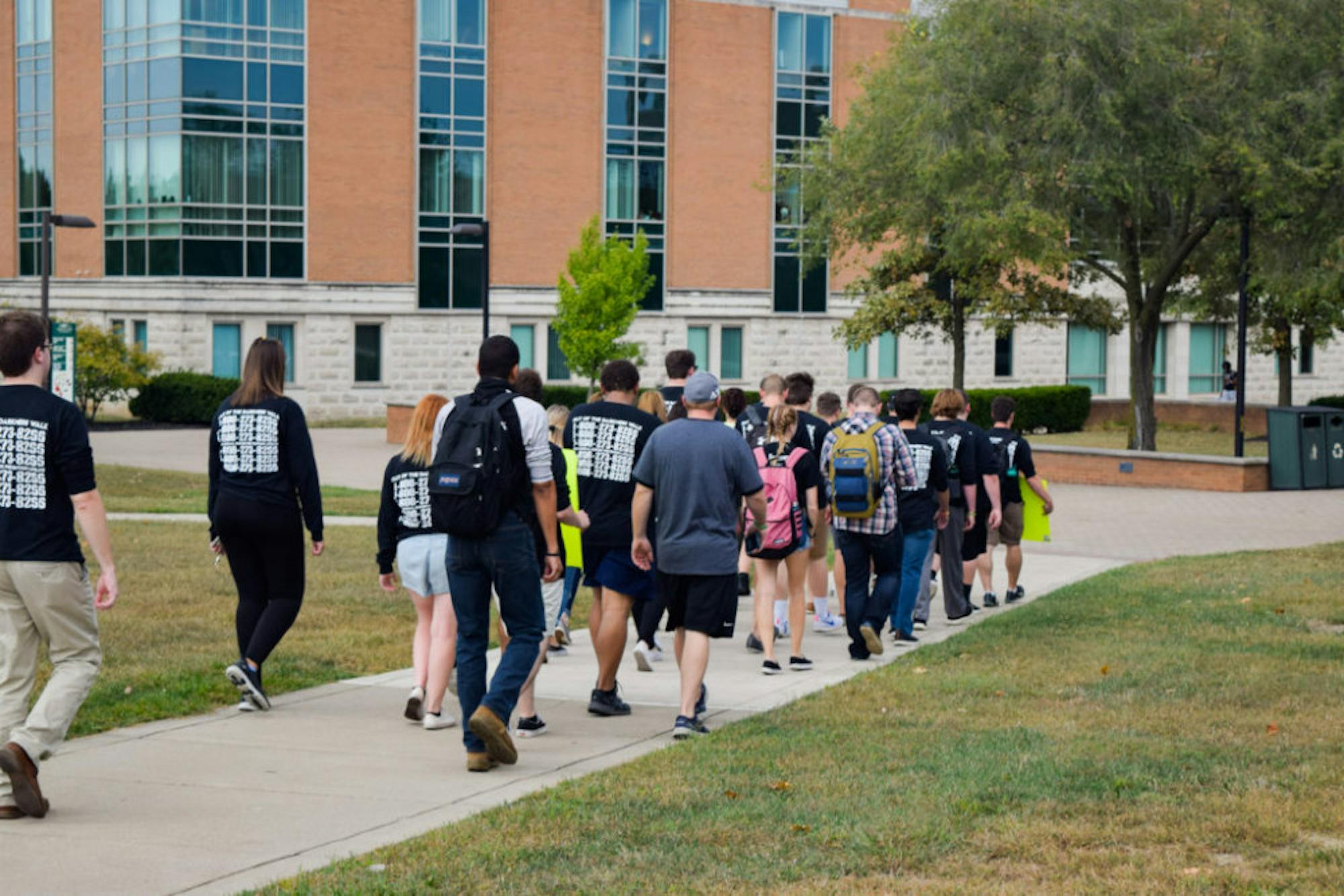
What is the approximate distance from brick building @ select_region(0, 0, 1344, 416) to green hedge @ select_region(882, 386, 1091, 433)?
8287 millimetres

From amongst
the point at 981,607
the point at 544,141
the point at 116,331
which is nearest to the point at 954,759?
the point at 981,607

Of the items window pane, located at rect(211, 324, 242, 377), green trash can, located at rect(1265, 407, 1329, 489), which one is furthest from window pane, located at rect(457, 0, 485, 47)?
green trash can, located at rect(1265, 407, 1329, 489)

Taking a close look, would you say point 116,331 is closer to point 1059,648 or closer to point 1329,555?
point 1329,555

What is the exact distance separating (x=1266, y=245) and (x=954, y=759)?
24360 mm

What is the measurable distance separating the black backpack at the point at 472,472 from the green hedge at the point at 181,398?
35.3m

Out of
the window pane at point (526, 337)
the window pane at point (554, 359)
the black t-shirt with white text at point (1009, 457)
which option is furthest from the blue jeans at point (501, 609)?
the window pane at point (554, 359)

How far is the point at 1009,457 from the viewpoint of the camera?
13.9m

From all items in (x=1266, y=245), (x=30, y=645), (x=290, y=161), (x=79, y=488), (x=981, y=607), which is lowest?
(x=981, y=607)

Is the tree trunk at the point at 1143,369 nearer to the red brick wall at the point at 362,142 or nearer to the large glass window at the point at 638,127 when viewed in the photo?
the large glass window at the point at 638,127

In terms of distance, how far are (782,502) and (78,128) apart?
4080 cm

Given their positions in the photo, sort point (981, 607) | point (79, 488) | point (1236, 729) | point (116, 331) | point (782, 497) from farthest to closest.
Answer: point (116, 331), point (981, 607), point (782, 497), point (1236, 729), point (79, 488)

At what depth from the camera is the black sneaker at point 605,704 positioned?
9.14 meters

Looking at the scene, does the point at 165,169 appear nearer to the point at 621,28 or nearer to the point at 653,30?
the point at 621,28

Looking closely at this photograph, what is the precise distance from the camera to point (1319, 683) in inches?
373
